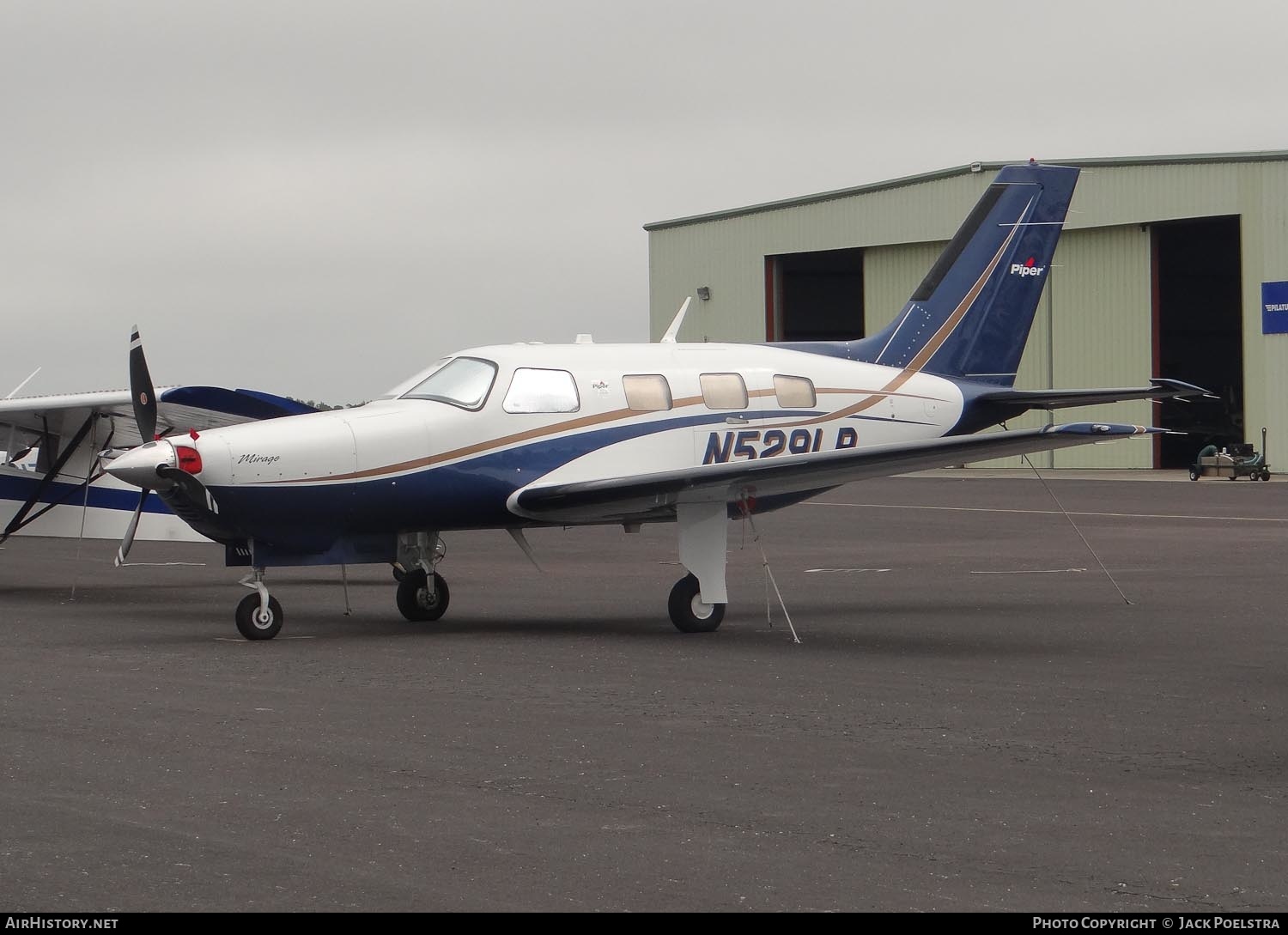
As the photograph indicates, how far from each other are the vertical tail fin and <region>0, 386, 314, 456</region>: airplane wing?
596 cm

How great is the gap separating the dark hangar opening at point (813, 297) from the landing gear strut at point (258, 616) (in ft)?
156

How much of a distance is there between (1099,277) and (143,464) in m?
43.2

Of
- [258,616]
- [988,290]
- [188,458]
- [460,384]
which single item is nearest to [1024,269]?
[988,290]

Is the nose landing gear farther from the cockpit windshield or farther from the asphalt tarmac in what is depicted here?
the cockpit windshield

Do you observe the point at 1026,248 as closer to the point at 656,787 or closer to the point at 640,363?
the point at 640,363

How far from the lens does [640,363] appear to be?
15.3 meters

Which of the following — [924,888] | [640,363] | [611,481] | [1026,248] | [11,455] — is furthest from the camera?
[11,455]

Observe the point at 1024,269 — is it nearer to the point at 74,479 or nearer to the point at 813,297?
the point at 74,479

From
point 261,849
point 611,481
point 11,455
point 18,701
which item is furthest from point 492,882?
point 11,455

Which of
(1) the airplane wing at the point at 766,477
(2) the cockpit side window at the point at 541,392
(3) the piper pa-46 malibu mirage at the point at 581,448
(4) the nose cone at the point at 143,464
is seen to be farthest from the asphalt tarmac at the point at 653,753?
(2) the cockpit side window at the point at 541,392

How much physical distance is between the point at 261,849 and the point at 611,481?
7.96 m

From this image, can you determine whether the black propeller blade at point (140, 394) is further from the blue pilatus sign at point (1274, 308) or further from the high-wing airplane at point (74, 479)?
the blue pilatus sign at point (1274, 308)

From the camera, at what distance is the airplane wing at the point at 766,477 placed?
42.4 feet

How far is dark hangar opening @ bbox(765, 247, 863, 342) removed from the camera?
200 feet
